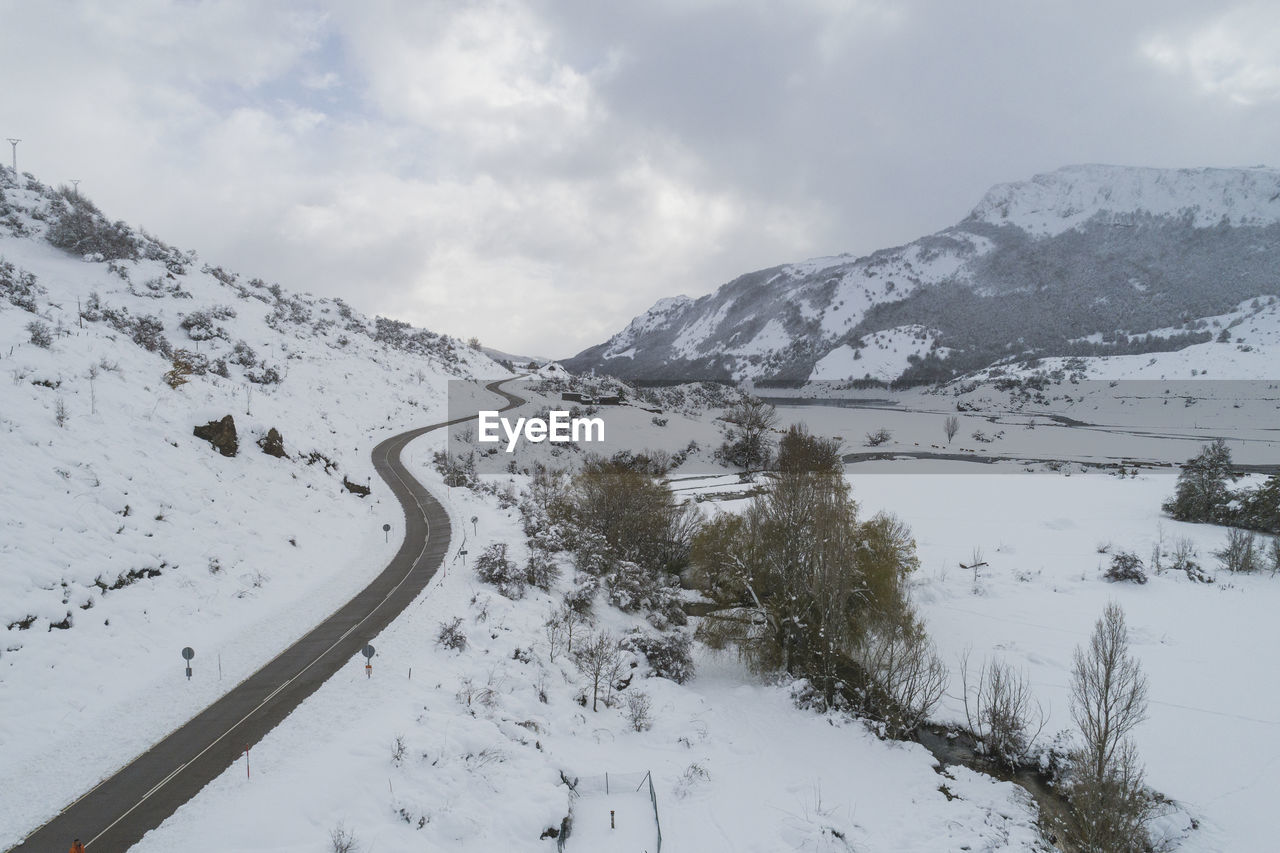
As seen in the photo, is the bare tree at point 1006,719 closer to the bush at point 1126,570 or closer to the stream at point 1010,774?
the stream at point 1010,774

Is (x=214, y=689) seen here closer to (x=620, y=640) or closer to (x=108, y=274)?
(x=620, y=640)

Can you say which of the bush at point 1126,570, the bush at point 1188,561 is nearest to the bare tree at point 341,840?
the bush at point 1126,570

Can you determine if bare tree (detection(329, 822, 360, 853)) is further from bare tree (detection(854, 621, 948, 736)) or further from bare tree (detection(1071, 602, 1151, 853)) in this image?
bare tree (detection(854, 621, 948, 736))

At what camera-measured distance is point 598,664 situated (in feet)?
68.5

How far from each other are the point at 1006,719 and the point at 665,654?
13077 mm

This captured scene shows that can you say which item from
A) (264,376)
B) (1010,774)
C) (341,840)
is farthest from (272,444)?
(1010,774)

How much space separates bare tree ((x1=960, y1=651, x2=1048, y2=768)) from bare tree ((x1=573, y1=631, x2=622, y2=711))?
43.6ft

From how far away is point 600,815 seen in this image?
1562 centimetres

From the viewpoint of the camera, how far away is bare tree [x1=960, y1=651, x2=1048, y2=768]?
2028 centimetres

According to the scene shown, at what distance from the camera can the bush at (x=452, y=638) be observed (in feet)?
63.9

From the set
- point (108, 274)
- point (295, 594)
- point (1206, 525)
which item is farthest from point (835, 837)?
point (108, 274)

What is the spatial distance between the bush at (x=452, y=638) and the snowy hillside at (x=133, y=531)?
478 centimetres

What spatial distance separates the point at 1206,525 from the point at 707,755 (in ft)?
157

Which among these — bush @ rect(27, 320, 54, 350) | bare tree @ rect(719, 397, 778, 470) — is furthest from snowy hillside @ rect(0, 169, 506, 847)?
bare tree @ rect(719, 397, 778, 470)
